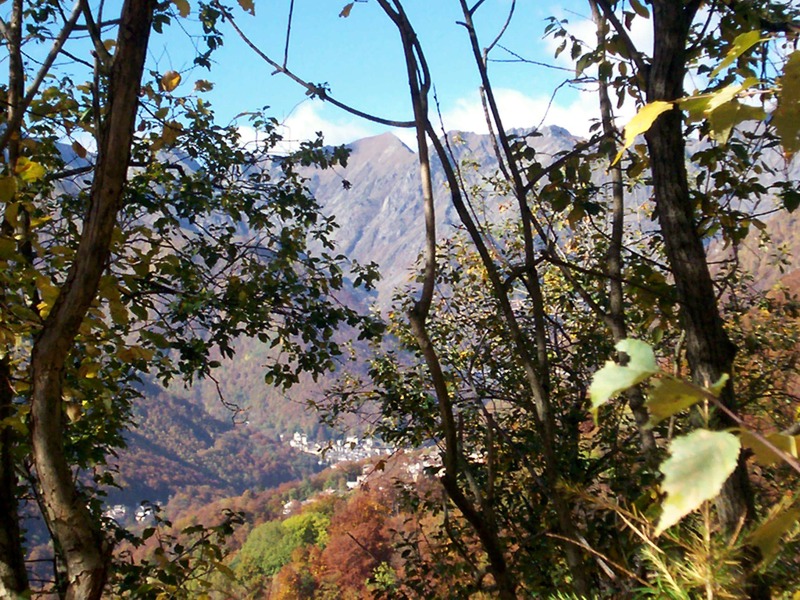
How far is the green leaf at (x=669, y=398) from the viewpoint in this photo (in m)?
0.39

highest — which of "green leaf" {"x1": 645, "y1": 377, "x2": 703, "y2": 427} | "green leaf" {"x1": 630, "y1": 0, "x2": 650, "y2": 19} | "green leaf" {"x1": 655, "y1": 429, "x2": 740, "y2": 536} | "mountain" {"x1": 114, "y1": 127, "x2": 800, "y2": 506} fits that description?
"mountain" {"x1": 114, "y1": 127, "x2": 800, "y2": 506}

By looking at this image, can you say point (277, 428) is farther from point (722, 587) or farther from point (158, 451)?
point (722, 587)

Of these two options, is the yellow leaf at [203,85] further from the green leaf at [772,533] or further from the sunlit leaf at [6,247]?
the green leaf at [772,533]

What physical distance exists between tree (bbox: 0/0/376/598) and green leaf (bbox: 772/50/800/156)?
101 cm

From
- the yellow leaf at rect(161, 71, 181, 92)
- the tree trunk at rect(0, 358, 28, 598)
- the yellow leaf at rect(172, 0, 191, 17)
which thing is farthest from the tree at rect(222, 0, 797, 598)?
the tree trunk at rect(0, 358, 28, 598)

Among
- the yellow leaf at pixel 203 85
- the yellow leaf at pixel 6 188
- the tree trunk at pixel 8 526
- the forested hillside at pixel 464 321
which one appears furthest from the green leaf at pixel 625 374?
the yellow leaf at pixel 203 85

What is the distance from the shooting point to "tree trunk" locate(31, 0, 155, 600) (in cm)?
113

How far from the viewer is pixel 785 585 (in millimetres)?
846

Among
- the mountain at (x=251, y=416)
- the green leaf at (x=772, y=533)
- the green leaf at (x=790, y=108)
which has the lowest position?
the green leaf at (x=772, y=533)

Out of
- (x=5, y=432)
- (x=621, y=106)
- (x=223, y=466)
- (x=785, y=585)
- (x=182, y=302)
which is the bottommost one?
(x=785, y=585)

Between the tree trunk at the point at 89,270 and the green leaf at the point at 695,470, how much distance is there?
1.06m

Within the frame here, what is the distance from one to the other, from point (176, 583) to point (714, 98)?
6.99 ft

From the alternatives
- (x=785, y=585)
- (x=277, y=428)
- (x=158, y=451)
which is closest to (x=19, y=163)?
(x=785, y=585)

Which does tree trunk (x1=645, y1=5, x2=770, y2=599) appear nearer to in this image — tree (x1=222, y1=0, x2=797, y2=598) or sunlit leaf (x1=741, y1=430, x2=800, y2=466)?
tree (x1=222, y1=0, x2=797, y2=598)
